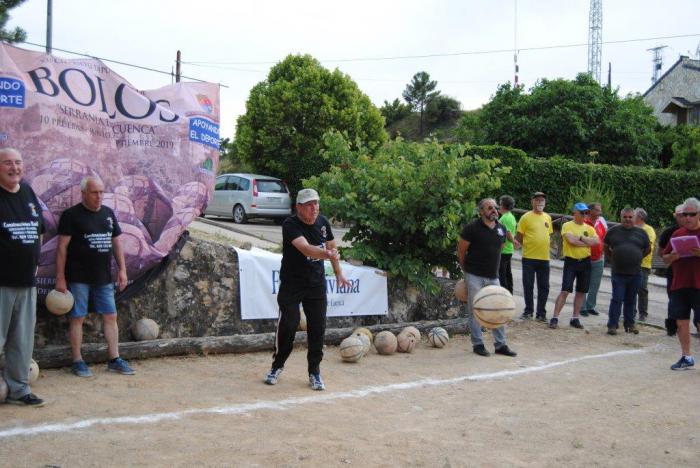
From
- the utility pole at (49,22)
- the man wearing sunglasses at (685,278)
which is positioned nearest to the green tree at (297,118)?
the utility pole at (49,22)

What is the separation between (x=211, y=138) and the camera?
8250 mm

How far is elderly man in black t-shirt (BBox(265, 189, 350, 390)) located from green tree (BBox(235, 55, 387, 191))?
23.2 m

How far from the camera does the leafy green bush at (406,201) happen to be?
9.53 meters

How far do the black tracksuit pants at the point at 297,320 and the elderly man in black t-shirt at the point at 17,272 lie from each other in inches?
84.2

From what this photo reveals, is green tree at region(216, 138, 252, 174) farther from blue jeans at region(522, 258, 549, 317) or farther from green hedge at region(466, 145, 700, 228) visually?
blue jeans at region(522, 258, 549, 317)

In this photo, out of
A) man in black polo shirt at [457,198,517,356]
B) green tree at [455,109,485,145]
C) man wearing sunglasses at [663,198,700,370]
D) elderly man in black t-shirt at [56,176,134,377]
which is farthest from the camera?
green tree at [455,109,485,145]

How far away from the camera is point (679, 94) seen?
4788cm

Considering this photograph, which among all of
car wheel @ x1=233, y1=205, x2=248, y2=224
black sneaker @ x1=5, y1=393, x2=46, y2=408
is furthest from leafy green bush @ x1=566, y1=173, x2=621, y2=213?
black sneaker @ x1=5, y1=393, x2=46, y2=408

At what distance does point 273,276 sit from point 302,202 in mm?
2227

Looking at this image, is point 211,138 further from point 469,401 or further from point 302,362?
point 469,401

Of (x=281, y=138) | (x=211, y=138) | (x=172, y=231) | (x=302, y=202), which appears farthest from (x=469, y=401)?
(x=281, y=138)

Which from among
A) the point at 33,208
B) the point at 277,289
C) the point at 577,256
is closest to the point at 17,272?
the point at 33,208

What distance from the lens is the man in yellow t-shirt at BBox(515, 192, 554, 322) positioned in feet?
35.2

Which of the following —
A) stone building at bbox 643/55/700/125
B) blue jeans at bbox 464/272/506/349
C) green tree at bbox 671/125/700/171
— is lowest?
blue jeans at bbox 464/272/506/349
